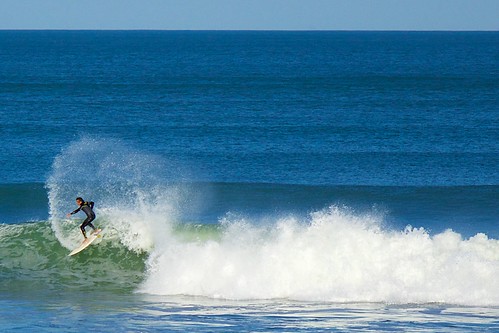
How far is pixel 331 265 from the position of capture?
67.7 ft

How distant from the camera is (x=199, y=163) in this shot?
4038 centimetres

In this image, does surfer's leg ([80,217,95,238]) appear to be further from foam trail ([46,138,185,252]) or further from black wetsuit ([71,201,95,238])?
foam trail ([46,138,185,252])

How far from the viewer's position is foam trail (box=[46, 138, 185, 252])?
24.2 metres

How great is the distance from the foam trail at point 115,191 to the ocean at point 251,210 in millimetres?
95

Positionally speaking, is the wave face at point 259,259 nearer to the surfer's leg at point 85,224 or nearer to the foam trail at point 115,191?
the foam trail at point 115,191

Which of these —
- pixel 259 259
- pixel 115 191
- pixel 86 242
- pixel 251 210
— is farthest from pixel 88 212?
pixel 115 191

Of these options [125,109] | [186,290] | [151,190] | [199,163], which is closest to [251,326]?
[186,290]

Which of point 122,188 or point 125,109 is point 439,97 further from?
point 122,188

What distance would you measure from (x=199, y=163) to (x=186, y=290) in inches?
805

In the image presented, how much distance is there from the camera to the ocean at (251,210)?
18.6m

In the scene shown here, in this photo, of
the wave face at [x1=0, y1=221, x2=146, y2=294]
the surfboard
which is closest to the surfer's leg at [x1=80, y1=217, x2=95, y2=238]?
the surfboard

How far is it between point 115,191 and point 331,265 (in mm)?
14721

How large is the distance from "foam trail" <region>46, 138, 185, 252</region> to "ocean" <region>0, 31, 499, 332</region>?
9cm

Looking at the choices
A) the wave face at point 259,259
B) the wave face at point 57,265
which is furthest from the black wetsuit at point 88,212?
the wave face at point 259,259
